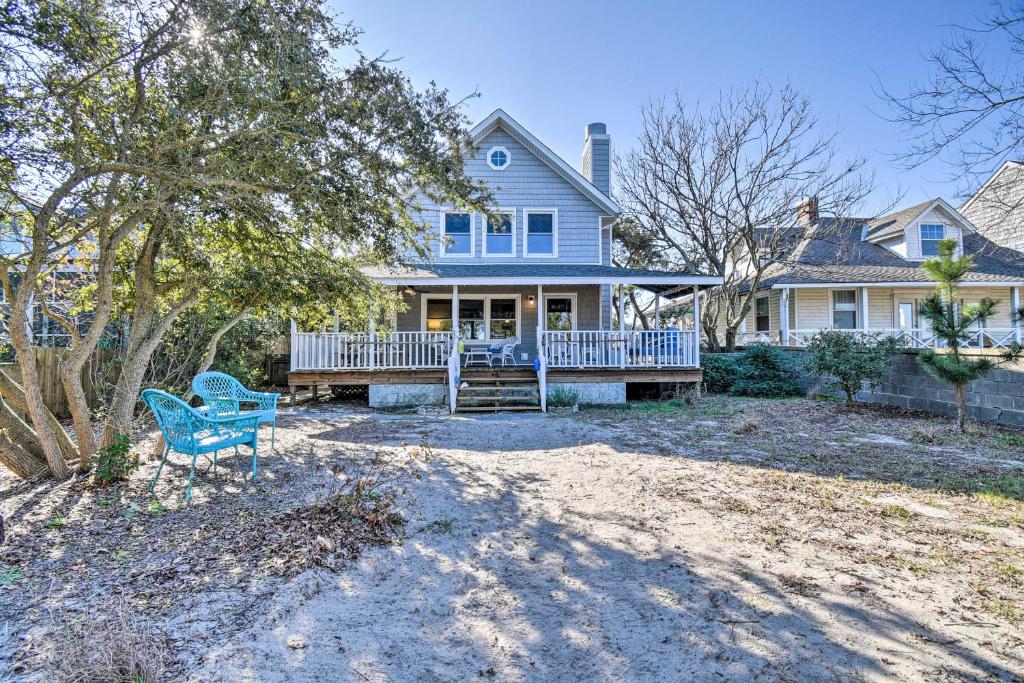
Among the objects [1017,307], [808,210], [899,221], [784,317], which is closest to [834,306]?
[784,317]

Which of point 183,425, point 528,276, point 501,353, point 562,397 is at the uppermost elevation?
point 528,276

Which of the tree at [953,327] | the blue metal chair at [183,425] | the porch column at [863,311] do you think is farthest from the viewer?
the porch column at [863,311]

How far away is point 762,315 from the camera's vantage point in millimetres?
18828

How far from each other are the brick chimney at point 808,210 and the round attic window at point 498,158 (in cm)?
1017

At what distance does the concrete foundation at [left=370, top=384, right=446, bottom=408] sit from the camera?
436 inches

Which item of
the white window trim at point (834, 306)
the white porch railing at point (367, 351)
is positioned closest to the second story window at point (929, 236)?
the white window trim at point (834, 306)

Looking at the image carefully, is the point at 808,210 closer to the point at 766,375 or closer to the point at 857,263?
the point at 857,263

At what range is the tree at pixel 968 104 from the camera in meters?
6.18

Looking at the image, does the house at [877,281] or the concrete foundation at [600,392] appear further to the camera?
the house at [877,281]

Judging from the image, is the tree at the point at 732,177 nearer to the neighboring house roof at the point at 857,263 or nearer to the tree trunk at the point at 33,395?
the neighboring house roof at the point at 857,263

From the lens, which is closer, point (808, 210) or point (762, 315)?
point (808, 210)

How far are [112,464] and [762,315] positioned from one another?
1983 cm

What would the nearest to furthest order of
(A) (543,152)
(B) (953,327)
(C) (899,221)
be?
(B) (953,327), (A) (543,152), (C) (899,221)

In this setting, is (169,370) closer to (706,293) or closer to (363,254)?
(363,254)
